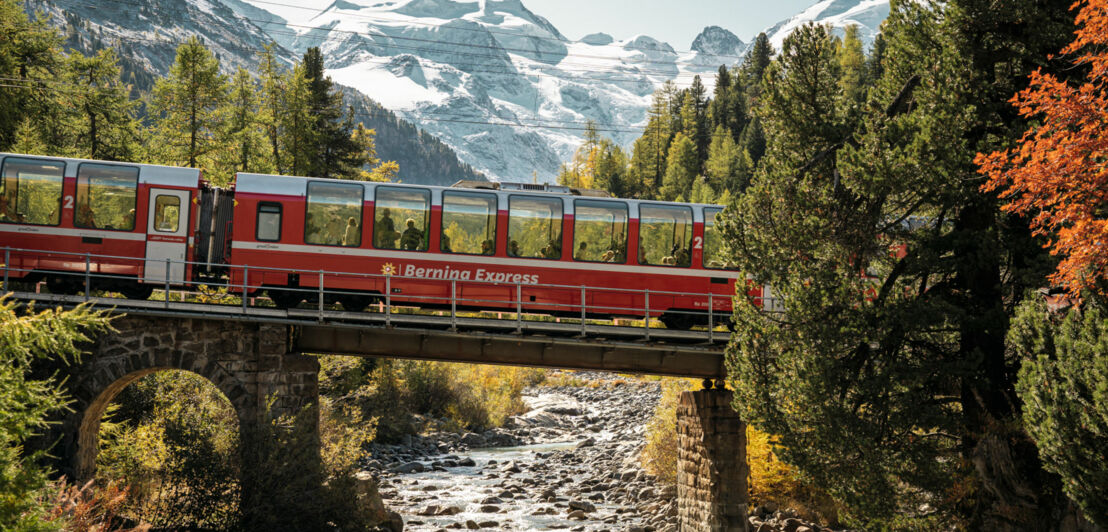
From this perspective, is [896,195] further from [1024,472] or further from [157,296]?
[157,296]

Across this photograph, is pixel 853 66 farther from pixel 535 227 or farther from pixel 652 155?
pixel 535 227

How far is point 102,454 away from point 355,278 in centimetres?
647

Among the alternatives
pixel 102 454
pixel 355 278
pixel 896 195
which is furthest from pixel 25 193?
pixel 896 195

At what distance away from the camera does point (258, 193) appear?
63.4 feet

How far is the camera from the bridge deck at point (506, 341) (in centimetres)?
1778

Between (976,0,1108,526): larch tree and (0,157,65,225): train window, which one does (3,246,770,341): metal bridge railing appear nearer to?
(0,157,65,225): train window

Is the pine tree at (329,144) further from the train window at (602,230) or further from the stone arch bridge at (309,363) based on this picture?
the stone arch bridge at (309,363)

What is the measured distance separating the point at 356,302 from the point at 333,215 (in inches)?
83.5

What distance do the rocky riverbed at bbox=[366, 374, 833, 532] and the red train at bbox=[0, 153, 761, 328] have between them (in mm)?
5770

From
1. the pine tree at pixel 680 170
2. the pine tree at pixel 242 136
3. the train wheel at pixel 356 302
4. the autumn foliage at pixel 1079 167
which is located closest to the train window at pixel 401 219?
the train wheel at pixel 356 302

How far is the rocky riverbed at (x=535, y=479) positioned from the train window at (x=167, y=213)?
924cm

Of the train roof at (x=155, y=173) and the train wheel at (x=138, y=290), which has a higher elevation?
the train roof at (x=155, y=173)

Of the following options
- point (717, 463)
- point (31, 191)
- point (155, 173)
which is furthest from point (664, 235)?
point (31, 191)

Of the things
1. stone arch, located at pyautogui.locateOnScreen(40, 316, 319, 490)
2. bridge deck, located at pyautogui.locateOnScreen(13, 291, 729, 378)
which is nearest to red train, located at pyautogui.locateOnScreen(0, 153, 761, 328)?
bridge deck, located at pyautogui.locateOnScreen(13, 291, 729, 378)
